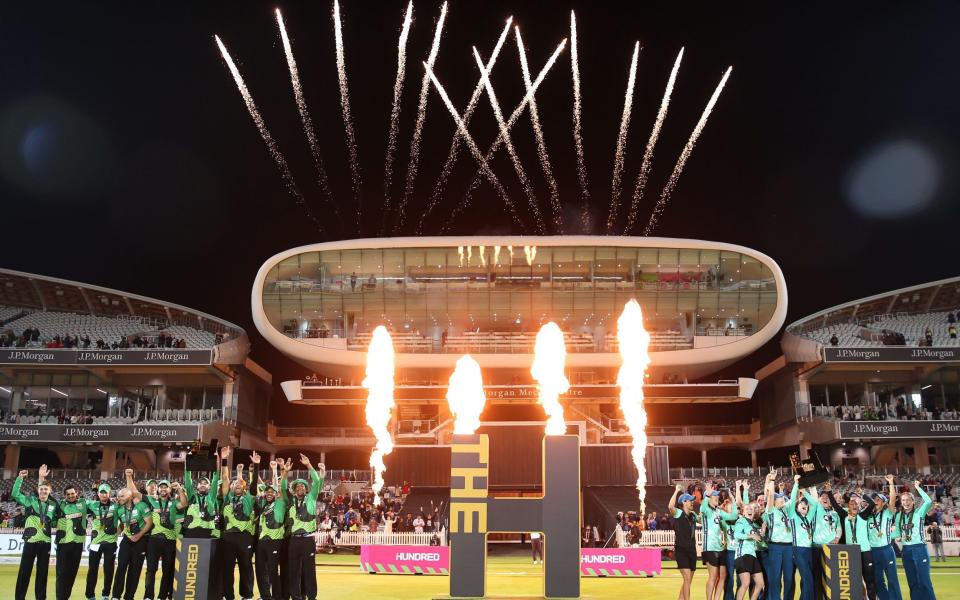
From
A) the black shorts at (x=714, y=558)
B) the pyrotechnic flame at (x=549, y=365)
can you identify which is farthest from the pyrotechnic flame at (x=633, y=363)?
the black shorts at (x=714, y=558)

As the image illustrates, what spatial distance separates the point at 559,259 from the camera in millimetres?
53812

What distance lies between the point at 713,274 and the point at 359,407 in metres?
28.5

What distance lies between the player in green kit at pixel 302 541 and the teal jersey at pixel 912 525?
994 cm

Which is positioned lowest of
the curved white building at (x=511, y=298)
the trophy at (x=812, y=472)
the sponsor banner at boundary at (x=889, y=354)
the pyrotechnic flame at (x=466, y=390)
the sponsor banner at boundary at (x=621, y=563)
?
the sponsor banner at boundary at (x=621, y=563)

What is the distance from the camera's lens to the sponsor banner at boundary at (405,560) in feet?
73.6

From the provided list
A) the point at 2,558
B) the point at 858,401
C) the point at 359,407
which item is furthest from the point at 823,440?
the point at 2,558

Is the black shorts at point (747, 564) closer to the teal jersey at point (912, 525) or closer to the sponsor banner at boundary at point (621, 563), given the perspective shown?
the teal jersey at point (912, 525)

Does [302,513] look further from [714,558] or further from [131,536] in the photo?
[714,558]

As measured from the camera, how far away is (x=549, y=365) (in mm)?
54500

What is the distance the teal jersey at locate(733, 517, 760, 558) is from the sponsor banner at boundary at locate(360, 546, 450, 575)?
38.6 ft

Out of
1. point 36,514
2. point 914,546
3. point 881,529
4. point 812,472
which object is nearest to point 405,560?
point 36,514

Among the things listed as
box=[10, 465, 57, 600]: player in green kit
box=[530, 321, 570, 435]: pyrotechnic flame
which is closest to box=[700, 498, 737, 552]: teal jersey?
box=[10, 465, 57, 600]: player in green kit

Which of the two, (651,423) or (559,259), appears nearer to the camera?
(559,259)

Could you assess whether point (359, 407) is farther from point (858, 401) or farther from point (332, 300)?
point (858, 401)
